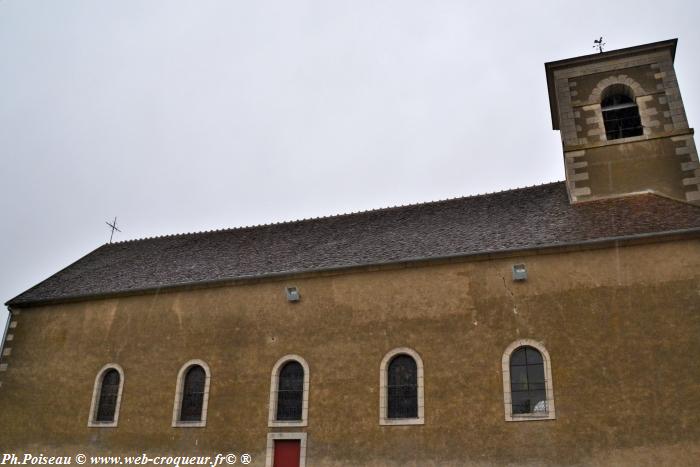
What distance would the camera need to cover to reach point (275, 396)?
1550 centimetres

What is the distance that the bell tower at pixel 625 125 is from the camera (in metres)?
16.3

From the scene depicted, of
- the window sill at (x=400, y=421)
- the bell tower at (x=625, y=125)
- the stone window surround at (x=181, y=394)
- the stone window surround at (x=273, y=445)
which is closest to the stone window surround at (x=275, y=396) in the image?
the stone window surround at (x=273, y=445)

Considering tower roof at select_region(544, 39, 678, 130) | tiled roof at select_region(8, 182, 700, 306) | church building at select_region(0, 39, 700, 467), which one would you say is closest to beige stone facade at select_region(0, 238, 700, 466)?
church building at select_region(0, 39, 700, 467)

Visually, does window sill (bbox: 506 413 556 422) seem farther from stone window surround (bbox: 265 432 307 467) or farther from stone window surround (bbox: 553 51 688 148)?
stone window surround (bbox: 553 51 688 148)

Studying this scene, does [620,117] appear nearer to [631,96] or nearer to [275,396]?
[631,96]

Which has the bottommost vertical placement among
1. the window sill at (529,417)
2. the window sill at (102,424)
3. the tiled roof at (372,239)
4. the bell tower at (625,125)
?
the window sill at (102,424)

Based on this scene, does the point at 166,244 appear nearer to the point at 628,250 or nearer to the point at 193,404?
the point at 193,404

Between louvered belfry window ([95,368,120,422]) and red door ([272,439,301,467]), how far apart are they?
513cm

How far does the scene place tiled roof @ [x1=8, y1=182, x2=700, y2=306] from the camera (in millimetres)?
14859

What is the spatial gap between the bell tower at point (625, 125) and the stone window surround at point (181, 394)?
1081 centimetres

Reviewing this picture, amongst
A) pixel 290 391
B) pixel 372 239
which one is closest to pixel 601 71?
pixel 372 239

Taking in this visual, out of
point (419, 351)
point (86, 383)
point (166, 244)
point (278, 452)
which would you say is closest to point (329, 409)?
point (278, 452)

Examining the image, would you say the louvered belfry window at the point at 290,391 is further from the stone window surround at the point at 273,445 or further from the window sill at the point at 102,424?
the window sill at the point at 102,424

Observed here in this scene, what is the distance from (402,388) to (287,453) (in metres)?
3.10
